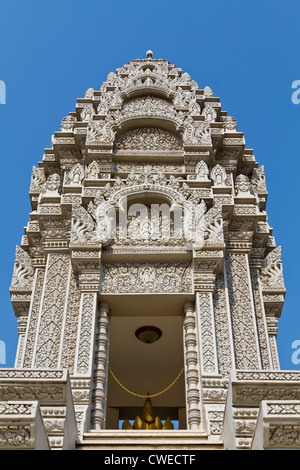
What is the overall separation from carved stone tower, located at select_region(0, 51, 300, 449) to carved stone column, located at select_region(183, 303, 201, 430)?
2 centimetres

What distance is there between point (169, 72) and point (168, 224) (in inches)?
256

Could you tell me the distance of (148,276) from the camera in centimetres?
1180

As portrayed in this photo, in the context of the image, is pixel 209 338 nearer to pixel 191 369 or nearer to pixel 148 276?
pixel 191 369

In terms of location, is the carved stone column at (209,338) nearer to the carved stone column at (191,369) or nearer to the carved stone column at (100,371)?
the carved stone column at (191,369)

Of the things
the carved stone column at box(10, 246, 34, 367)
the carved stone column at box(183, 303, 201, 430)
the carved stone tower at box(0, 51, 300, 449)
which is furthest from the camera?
the carved stone column at box(10, 246, 34, 367)

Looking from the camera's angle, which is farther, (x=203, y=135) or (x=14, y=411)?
(x=203, y=135)

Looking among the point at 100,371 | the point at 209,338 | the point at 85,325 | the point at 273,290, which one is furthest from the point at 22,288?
the point at 273,290

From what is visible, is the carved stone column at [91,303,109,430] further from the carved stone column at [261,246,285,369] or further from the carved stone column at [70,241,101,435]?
the carved stone column at [261,246,285,369]

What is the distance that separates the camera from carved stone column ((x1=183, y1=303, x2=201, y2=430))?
→ 396 inches

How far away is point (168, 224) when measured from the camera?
12586 millimetres

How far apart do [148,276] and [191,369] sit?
204 centimetres

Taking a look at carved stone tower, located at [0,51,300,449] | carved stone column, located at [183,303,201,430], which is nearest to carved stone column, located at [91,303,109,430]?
carved stone tower, located at [0,51,300,449]
